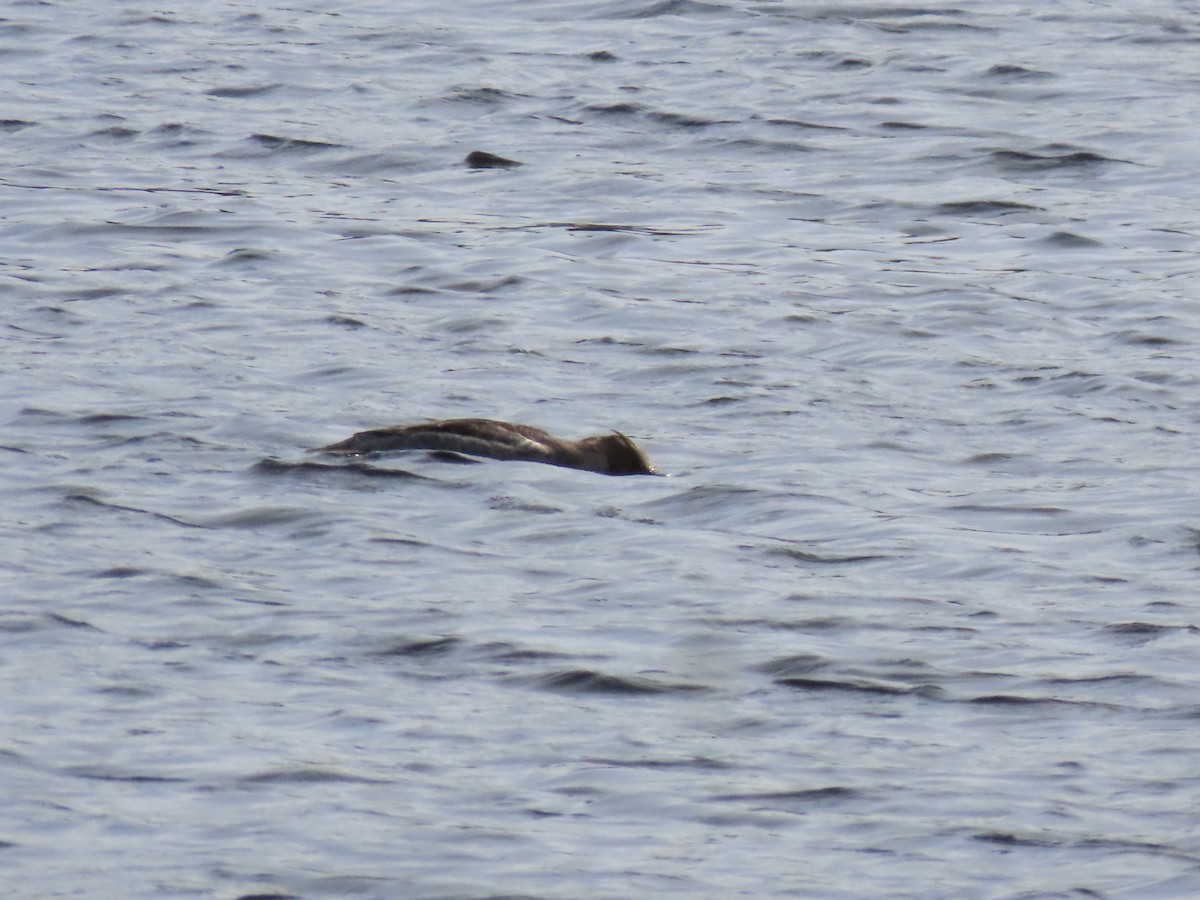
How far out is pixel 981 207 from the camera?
63.0 feet

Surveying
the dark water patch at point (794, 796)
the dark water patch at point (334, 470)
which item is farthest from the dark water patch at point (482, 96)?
the dark water patch at point (794, 796)

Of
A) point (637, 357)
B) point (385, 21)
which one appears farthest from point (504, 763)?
point (385, 21)

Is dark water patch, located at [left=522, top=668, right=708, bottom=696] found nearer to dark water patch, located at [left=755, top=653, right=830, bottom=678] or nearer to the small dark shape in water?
dark water patch, located at [left=755, top=653, right=830, bottom=678]

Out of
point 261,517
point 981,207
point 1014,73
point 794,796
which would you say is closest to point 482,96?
point 1014,73

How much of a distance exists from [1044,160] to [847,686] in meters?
11.2

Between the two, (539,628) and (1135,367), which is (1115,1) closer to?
(1135,367)

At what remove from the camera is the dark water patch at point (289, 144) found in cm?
2069

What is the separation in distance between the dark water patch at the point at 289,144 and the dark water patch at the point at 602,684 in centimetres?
1118

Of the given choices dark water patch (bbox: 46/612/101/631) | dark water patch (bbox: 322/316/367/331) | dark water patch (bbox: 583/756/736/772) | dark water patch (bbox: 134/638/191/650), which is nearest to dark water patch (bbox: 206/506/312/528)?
dark water patch (bbox: 46/612/101/631)

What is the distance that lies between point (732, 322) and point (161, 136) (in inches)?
259

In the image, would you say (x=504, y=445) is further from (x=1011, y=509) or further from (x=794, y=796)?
(x=794, y=796)

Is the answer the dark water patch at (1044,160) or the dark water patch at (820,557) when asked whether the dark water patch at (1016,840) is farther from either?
the dark water patch at (1044,160)

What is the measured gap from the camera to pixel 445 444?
12.9m

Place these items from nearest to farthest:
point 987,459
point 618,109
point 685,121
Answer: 1. point 987,459
2. point 685,121
3. point 618,109
